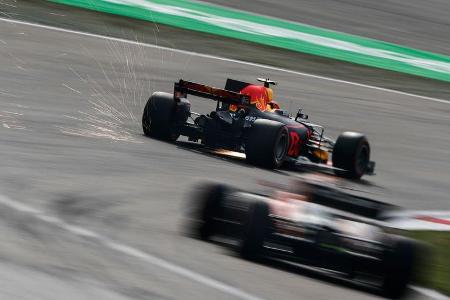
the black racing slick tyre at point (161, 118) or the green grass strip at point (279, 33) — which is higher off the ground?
the green grass strip at point (279, 33)

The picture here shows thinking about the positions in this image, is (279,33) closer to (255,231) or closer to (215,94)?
(215,94)

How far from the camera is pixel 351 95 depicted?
22891mm

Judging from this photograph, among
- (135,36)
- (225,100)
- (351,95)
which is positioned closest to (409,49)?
(351,95)

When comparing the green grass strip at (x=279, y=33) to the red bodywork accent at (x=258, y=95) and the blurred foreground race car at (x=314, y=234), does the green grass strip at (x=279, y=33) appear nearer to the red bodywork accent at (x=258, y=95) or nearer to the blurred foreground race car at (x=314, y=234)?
the red bodywork accent at (x=258, y=95)

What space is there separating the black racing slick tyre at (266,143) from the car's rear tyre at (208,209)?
4295mm

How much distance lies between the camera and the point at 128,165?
1168cm

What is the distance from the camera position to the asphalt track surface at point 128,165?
7414mm

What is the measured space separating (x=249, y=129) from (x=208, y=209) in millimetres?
5024

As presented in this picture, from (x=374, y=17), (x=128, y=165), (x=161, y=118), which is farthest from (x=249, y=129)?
(x=374, y=17)

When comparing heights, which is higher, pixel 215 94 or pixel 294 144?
pixel 215 94

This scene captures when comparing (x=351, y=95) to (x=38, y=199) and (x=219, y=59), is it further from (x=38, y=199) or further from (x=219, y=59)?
(x=38, y=199)

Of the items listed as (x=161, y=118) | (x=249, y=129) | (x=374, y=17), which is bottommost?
(x=161, y=118)

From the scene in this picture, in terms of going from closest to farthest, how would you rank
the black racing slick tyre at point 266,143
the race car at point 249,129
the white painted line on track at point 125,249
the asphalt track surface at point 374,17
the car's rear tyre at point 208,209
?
1. the white painted line on track at point 125,249
2. the car's rear tyre at point 208,209
3. the black racing slick tyre at point 266,143
4. the race car at point 249,129
5. the asphalt track surface at point 374,17

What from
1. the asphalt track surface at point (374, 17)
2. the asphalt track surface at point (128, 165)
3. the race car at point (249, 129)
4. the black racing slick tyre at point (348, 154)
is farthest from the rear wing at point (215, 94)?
the asphalt track surface at point (374, 17)
